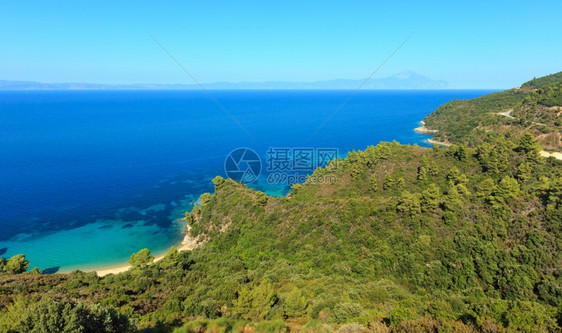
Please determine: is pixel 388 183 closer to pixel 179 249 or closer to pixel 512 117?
pixel 179 249

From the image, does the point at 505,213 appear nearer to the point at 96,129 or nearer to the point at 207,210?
the point at 207,210

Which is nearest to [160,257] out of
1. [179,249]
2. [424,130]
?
[179,249]

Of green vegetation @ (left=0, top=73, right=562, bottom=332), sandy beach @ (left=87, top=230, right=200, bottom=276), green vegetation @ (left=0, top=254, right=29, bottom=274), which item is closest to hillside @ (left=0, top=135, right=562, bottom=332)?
green vegetation @ (left=0, top=73, right=562, bottom=332)

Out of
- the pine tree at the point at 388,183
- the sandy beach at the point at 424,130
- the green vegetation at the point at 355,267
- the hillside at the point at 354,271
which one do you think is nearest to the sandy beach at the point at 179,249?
the green vegetation at the point at 355,267

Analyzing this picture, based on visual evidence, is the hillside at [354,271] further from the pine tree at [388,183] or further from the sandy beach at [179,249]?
the sandy beach at [179,249]

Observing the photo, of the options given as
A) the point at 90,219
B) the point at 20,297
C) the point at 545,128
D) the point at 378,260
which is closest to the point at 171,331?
the point at 20,297

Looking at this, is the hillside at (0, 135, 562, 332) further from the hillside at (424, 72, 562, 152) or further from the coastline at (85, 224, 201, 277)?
the hillside at (424, 72, 562, 152)
